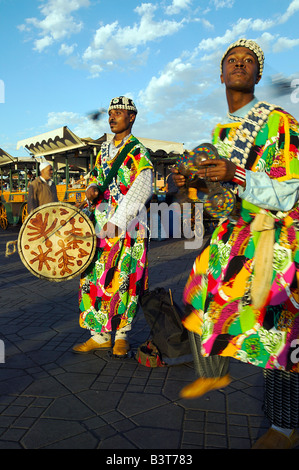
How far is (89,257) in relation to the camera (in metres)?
3.07

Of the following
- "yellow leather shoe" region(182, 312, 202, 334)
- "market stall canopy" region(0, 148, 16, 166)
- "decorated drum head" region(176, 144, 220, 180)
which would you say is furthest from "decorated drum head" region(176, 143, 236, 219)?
"market stall canopy" region(0, 148, 16, 166)

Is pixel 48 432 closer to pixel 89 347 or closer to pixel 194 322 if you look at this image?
pixel 194 322

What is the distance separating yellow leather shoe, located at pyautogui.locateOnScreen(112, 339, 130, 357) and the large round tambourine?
0.70 metres

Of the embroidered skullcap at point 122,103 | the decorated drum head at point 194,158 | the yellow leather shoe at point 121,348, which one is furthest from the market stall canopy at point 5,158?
the decorated drum head at point 194,158

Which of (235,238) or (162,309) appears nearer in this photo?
(235,238)

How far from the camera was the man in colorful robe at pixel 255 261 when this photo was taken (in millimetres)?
1657

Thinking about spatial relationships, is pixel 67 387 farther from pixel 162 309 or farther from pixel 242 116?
pixel 242 116

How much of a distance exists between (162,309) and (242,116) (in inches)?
66.9

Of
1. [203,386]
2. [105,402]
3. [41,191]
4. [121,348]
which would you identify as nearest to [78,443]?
[105,402]

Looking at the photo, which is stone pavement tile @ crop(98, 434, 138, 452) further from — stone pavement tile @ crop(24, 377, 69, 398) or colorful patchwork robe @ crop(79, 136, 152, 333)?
colorful patchwork robe @ crop(79, 136, 152, 333)

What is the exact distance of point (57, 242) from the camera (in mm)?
3068

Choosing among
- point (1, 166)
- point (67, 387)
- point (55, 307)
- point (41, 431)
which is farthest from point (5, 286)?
point (1, 166)

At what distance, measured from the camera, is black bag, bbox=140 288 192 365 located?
2955 mm

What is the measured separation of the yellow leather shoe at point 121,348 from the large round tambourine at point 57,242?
2.31ft
